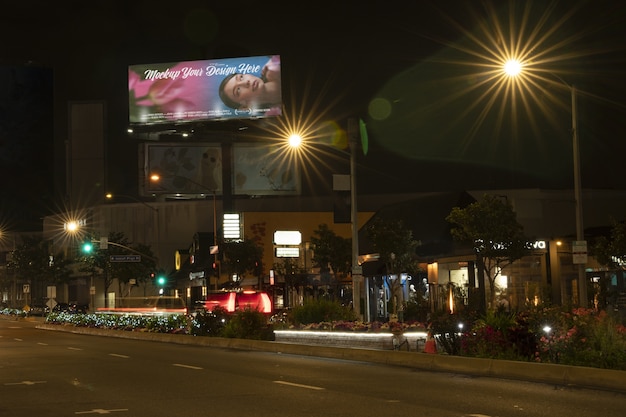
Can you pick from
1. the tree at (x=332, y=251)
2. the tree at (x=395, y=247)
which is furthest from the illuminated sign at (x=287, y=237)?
the tree at (x=395, y=247)

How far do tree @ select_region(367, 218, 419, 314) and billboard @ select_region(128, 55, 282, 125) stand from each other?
29043 mm

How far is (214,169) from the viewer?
7469 centimetres

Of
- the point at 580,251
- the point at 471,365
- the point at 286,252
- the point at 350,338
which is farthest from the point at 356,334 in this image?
the point at 286,252

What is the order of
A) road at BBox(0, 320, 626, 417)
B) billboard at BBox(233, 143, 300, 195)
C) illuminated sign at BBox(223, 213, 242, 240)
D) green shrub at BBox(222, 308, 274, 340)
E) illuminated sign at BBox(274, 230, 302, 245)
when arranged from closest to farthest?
1. road at BBox(0, 320, 626, 417)
2. green shrub at BBox(222, 308, 274, 340)
3. illuminated sign at BBox(274, 230, 302, 245)
4. illuminated sign at BBox(223, 213, 242, 240)
5. billboard at BBox(233, 143, 300, 195)

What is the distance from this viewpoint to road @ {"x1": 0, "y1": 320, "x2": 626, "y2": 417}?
39.7ft

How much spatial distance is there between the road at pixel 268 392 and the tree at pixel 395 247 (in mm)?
17680

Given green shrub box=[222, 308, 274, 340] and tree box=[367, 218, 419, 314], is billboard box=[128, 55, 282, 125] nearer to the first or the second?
tree box=[367, 218, 419, 314]

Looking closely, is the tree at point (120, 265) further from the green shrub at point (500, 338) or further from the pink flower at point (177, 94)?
the green shrub at point (500, 338)

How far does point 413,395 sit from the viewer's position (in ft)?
45.3

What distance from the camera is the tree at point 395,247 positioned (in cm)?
3881

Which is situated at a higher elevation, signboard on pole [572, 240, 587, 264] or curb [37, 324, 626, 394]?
signboard on pole [572, 240, 587, 264]

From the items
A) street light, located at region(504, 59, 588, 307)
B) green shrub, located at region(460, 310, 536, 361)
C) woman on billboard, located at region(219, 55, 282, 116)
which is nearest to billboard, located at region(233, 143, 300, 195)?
woman on billboard, located at region(219, 55, 282, 116)

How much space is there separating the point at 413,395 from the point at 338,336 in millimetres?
10743

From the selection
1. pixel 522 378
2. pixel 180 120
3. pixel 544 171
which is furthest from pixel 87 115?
pixel 522 378
